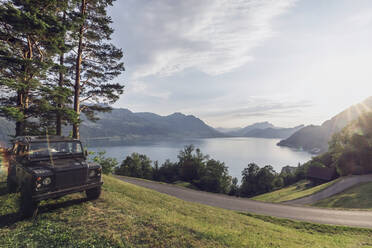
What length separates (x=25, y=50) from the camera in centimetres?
1217

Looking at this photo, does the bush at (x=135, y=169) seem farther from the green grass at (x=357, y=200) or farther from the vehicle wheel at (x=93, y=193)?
the green grass at (x=357, y=200)

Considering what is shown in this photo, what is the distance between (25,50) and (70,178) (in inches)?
475

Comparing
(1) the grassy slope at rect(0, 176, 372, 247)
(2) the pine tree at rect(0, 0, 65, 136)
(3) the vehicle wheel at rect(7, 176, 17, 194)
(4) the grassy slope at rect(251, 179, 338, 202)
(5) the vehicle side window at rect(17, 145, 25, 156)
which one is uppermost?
(2) the pine tree at rect(0, 0, 65, 136)

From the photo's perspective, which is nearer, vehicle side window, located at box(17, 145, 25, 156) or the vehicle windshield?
the vehicle windshield

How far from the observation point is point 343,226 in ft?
38.3

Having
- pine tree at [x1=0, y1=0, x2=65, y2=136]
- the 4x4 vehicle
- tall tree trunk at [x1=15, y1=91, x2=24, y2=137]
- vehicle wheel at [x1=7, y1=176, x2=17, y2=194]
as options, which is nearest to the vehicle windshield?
the 4x4 vehicle

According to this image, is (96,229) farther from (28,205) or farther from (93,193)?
(93,193)

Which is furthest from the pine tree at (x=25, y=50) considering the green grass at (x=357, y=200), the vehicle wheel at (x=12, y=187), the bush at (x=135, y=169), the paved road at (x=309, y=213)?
the bush at (x=135, y=169)

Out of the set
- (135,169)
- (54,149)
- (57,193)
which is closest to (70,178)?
(57,193)

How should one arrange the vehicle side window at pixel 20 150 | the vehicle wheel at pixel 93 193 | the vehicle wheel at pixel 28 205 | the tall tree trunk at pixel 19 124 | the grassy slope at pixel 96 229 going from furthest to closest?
1. the tall tree trunk at pixel 19 124
2. the vehicle wheel at pixel 93 193
3. the vehicle side window at pixel 20 150
4. the vehicle wheel at pixel 28 205
5. the grassy slope at pixel 96 229

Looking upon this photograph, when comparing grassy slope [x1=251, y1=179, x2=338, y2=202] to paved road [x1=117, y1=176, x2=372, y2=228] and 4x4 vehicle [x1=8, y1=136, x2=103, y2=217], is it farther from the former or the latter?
4x4 vehicle [x1=8, y1=136, x2=103, y2=217]

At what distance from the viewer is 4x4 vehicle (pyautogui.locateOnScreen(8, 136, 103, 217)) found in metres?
5.78

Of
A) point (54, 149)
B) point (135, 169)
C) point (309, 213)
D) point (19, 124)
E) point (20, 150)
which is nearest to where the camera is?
point (20, 150)

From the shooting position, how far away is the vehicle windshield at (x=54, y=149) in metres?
6.90
